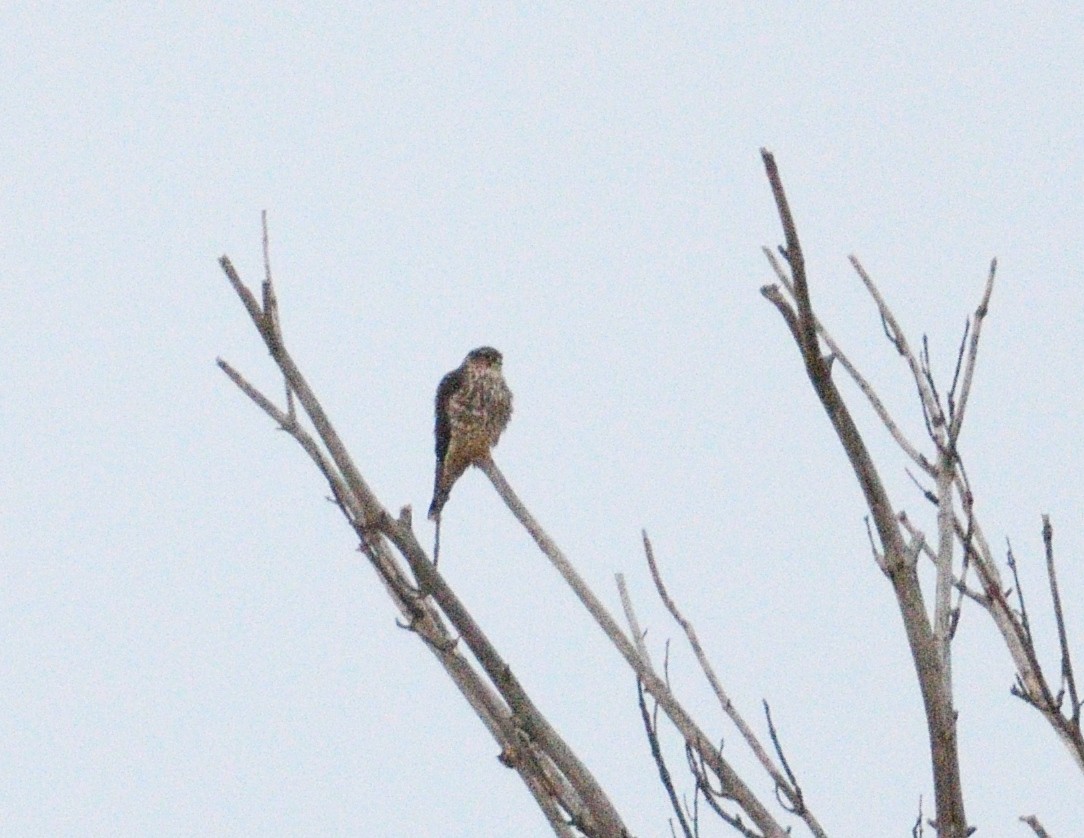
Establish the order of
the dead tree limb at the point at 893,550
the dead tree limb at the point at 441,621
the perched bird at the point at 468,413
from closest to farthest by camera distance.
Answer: the dead tree limb at the point at 893,550 < the dead tree limb at the point at 441,621 < the perched bird at the point at 468,413

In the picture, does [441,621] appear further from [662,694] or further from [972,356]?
[972,356]

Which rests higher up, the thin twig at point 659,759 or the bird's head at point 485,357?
the bird's head at point 485,357

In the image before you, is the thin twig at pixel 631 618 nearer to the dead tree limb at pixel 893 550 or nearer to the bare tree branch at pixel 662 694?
the bare tree branch at pixel 662 694

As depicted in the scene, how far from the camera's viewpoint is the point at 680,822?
192 cm

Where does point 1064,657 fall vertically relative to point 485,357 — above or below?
below

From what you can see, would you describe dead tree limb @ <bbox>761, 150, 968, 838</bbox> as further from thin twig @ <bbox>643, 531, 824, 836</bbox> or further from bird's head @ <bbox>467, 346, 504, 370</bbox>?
bird's head @ <bbox>467, 346, 504, 370</bbox>

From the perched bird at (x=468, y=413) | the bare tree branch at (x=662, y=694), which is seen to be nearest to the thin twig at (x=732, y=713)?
the bare tree branch at (x=662, y=694)

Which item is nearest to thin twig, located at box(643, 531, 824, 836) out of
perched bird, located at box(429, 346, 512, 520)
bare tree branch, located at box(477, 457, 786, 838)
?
bare tree branch, located at box(477, 457, 786, 838)

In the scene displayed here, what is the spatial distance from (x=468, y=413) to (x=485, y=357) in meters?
0.58

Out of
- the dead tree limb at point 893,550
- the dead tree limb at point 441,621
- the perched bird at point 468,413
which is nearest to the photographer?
the dead tree limb at point 893,550

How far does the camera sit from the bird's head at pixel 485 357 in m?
8.89

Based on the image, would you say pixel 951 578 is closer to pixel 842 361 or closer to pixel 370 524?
pixel 842 361

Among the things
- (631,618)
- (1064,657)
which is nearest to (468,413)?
(631,618)

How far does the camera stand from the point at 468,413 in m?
8.43
